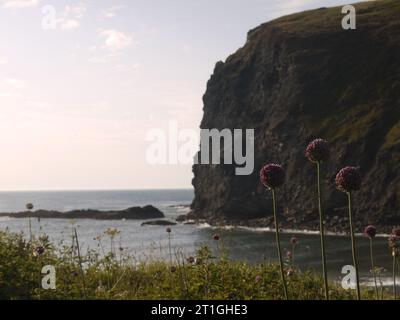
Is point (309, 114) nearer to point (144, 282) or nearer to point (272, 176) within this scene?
point (144, 282)

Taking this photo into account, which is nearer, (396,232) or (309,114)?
Answer: (396,232)

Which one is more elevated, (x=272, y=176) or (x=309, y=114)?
(x=309, y=114)

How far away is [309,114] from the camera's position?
272 ft

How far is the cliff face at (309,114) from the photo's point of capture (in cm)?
6994

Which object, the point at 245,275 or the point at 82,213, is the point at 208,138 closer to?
the point at 82,213

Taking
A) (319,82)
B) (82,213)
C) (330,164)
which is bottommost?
(82,213)

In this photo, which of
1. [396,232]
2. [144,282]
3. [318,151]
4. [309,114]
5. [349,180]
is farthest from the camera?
[309,114]

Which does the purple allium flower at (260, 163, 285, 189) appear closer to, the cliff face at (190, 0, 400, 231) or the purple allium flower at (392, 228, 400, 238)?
the purple allium flower at (392, 228, 400, 238)

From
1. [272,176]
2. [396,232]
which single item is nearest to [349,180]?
[272,176]

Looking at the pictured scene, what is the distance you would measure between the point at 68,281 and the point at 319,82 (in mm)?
80298

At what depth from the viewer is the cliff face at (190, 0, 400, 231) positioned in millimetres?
69938

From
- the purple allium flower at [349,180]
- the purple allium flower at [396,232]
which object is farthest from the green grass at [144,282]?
the purple allium flower at [349,180]

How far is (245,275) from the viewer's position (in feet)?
32.1
